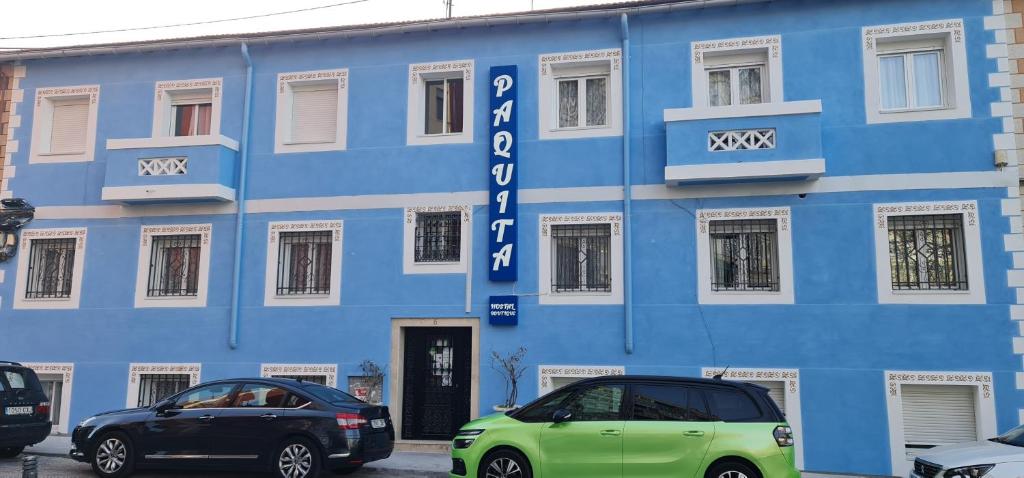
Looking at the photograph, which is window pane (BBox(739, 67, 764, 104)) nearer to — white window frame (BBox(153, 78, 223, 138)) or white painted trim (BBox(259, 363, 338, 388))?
white painted trim (BBox(259, 363, 338, 388))

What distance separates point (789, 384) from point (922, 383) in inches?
76.8

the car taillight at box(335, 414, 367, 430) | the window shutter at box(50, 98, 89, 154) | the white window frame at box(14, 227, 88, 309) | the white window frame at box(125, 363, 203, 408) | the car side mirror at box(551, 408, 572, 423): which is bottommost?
the car taillight at box(335, 414, 367, 430)

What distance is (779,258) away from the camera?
512 inches

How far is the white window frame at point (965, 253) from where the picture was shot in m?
12.3

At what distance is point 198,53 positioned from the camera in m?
15.8

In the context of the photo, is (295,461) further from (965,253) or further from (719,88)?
(965,253)

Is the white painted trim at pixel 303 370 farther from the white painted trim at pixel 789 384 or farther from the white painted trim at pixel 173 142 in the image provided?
the white painted trim at pixel 789 384

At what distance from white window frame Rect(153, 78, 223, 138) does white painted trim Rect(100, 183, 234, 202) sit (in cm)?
136

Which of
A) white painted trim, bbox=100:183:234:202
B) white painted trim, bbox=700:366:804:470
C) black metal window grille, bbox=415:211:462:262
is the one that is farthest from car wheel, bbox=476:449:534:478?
white painted trim, bbox=100:183:234:202

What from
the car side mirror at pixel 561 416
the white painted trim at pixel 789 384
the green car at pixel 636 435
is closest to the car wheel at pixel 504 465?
the green car at pixel 636 435

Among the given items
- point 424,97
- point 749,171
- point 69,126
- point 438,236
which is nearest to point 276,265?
point 438,236

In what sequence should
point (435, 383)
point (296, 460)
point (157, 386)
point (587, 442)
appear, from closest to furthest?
point (587, 442) → point (296, 460) → point (435, 383) → point (157, 386)

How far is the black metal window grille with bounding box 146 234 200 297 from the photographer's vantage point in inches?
599

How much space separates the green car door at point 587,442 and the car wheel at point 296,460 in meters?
3.15
